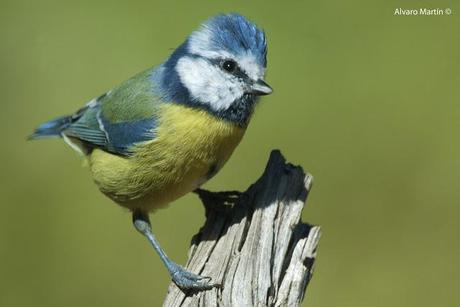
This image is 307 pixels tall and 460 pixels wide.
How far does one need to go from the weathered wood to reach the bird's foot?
3 cm

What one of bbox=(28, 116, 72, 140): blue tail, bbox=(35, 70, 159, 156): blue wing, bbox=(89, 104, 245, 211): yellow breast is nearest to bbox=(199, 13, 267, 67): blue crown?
bbox=(89, 104, 245, 211): yellow breast

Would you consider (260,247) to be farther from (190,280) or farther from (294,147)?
(294,147)

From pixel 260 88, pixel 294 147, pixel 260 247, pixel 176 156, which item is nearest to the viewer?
pixel 260 247

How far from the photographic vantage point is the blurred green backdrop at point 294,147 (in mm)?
5168

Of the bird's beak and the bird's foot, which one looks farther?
the bird's beak

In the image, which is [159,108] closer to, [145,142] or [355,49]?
[145,142]

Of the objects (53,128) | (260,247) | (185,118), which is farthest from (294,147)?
(260,247)

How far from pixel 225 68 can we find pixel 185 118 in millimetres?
311

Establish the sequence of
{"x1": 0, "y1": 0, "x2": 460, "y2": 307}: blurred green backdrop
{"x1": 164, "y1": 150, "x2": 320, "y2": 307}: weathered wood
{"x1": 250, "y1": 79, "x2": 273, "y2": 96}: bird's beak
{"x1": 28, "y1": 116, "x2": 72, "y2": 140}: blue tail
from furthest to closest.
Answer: {"x1": 0, "y1": 0, "x2": 460, "y2": 307}: blurred green backdrop
{"x1": 28, "y1": 116, "x2": 72, "y2": 140}: blue tail
{"x1": 250, "y1": 79, "x2": 273, "y2": 96}: bird's beak
{"x1": 164, "y1": 150, "x2": 320, "y2": 307}: weathered wood

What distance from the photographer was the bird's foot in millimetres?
3319

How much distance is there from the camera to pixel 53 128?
489cm

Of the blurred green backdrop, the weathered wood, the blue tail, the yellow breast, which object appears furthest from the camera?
the blurred green backdrop

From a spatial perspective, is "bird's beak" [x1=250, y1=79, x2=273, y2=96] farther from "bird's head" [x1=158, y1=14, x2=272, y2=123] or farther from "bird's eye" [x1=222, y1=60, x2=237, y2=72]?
"bird's eye" [x1=222, y1=60, x2=237, y2=72]

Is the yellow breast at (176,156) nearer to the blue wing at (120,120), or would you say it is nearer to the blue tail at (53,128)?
the blue wing at (120,120)
